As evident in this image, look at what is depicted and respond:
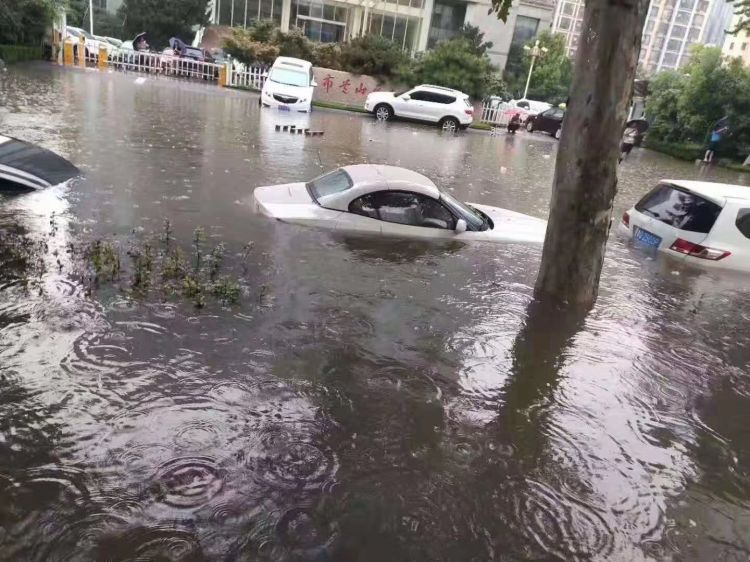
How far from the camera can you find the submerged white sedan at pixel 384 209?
8.28 metres

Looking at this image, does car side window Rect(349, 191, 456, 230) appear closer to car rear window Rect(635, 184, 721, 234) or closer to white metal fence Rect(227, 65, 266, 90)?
car rear window Rect(635, 184, 721, 234)

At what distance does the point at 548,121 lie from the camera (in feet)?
94.8

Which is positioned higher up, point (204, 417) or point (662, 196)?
point (662, 196)

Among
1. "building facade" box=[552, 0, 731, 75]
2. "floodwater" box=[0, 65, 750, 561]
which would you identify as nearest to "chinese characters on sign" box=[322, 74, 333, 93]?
"floodwater" box=[0, 65, 750, 561]

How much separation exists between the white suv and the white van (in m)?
3.26

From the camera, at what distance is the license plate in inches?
352

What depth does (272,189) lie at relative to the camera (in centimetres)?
925

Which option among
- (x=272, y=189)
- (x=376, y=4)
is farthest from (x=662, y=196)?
(x=376, y=4)

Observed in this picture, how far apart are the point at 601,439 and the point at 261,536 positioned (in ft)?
8.96

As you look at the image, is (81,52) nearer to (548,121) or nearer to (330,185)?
(548,121)

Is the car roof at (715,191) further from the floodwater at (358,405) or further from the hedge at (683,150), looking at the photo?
the hedge at (683,150)

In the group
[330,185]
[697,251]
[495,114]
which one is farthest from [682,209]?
[495,114]

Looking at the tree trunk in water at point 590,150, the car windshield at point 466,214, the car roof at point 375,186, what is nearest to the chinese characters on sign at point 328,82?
the car roof at point 375,186

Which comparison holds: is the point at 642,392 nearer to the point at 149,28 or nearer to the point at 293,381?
the point at 293,381
